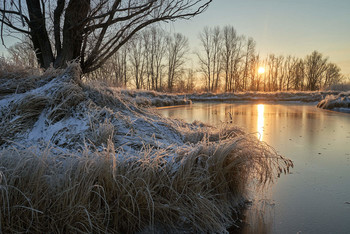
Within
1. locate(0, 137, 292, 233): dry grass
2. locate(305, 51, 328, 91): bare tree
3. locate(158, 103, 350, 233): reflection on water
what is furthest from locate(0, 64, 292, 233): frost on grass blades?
locate(305, 51, 328, 91): bare tree

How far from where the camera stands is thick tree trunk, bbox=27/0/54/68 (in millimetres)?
4070

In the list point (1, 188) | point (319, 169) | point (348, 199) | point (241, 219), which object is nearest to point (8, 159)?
point (1, 188)

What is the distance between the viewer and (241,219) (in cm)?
152

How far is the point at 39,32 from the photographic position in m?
4.19

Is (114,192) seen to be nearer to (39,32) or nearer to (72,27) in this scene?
(72,27)

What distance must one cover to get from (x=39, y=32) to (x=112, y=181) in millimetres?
3919

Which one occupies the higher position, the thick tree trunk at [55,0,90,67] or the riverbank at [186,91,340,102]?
the thick tree trunk at [55,0,90,67]

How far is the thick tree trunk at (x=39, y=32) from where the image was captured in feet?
13.4

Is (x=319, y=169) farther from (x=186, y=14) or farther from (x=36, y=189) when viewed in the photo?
(x=186, y=14)

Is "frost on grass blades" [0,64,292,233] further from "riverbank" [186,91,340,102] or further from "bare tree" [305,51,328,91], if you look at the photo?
"bare tree" [305,51,328,91]

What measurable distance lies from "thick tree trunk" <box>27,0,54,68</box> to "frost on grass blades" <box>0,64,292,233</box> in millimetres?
2349

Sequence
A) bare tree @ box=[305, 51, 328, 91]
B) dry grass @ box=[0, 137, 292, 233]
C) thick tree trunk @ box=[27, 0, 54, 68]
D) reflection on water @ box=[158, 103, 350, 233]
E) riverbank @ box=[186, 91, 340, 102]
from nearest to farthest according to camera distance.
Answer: dry grass @ box=[0, 137, 292, 233]
reflection on water @ box=[158, 103, 350, 233]
thick tree trunk @ box=[27, 0, 54, 68]
riverbank @ box=[186, 91, 340, 102]
bare tree @ box=[305, 51, 328, 91]

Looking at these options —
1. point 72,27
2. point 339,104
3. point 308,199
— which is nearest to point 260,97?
point 339,104

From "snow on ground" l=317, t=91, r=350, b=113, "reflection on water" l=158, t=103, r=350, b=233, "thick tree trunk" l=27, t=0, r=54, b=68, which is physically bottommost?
"reflection on water" l=158, t=103, r=350, b=233
